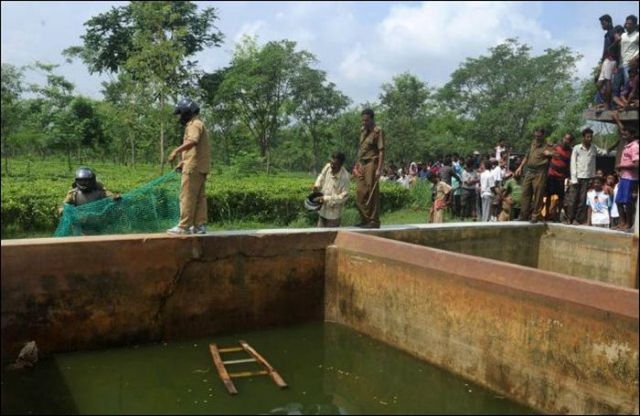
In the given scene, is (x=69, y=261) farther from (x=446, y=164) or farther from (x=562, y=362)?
(x=446, y=164)

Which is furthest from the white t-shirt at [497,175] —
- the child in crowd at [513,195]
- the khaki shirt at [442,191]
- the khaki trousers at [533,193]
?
the khaki trousers at [533,193]

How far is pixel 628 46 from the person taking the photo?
896 cm

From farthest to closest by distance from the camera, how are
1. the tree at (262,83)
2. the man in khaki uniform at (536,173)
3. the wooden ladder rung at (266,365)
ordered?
the tree at (262,83) < the man in khaki uniform at (536,173) < the wooden ladder rung at (266,365)

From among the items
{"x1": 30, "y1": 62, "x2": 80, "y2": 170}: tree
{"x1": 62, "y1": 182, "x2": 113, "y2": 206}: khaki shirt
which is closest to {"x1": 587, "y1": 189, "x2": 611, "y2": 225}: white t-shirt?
{"x1": 62, "y1": 182, "x2": 113, "y2": 206}: khaki shirt

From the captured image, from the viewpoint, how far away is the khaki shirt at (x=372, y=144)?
26.6 ft

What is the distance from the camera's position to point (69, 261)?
6.08 meters

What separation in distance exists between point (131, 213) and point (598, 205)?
752cm

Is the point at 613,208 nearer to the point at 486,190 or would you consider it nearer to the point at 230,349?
the point at 486,190

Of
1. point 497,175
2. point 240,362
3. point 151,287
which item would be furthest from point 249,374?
point 497,175

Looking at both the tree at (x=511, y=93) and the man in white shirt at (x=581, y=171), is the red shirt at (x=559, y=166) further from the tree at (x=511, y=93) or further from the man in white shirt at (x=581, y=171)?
the tree at (x=511, y=93)

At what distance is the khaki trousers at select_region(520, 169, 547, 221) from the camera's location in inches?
352

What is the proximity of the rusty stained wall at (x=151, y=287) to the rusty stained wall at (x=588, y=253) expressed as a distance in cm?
369

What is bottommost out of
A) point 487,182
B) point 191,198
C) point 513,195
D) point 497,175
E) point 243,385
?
point 243,385

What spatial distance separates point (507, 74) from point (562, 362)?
32.1 metres
